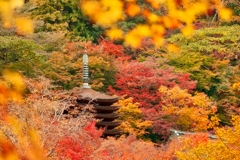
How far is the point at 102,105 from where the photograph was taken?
54.7 feet

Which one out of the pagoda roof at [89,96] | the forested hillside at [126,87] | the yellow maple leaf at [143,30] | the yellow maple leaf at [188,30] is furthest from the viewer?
the pagoda roof at [89,96]

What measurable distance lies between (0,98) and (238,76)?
19650 millimetres

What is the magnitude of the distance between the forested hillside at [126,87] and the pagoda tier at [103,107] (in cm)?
18

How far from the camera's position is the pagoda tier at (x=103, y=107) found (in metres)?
A: 16.2

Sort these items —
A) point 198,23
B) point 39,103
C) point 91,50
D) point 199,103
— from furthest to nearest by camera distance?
point 198,23, point 91,50, point 199,103, point 39,103

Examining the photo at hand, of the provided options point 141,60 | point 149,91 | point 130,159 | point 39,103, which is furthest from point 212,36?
point 39,103

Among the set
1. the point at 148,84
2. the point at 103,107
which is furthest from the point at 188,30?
the point at 148,84

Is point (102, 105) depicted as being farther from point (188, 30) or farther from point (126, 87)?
point (188, 30)

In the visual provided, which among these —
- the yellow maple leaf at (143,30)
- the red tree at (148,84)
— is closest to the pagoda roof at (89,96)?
the red tree at (148,84)

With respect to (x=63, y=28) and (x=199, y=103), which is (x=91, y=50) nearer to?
(x=63, y=28)

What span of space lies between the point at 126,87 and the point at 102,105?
3832 mm

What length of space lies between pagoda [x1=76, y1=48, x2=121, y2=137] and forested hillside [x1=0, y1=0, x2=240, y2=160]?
19 cm

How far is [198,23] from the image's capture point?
90.9 ft

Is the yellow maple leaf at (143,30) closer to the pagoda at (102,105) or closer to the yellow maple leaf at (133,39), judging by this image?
the yellow maple leaf at (133,39)
